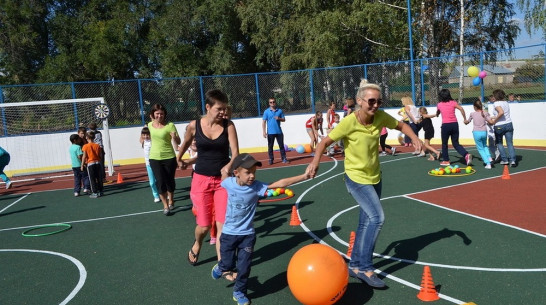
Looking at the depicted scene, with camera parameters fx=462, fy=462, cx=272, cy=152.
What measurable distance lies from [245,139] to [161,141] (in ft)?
40.6

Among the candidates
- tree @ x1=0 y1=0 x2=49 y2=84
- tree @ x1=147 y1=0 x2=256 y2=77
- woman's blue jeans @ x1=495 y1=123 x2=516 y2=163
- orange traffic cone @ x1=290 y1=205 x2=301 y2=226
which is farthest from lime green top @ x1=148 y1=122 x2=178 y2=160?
tree @ x1=0 y1=0 x2=49 y2=84

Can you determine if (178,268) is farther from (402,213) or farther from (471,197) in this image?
(471,197)

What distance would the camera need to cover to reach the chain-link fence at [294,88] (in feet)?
65.8

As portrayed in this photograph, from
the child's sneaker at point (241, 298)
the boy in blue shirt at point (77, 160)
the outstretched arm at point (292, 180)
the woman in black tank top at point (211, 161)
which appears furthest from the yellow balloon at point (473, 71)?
the child's sneaker at point (241, 298)

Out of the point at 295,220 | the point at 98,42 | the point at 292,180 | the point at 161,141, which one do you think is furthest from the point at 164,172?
the point at 98,42

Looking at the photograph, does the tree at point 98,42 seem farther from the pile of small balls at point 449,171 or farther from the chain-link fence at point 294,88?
the pile of small balls at point 449,171

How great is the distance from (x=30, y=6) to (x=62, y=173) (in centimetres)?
2400

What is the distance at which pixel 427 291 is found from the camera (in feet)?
15.4

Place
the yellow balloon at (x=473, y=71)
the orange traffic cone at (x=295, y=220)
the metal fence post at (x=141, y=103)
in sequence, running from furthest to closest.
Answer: the metal fence post at (x=141, y=103)
the yellow balloon at (x=473, y=71)
the orange traffic cone at (x=295, y=220)

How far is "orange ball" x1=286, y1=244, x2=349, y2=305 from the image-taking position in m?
4.42

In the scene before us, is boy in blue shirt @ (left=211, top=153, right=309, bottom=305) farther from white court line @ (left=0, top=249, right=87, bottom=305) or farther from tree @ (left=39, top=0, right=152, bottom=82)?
tree @ (left=39, top=0, right=152, bottom=82)

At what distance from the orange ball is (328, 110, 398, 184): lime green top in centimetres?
95

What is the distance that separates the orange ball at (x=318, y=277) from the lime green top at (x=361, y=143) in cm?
95

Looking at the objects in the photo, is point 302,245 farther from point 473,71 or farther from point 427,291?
point 473,71
